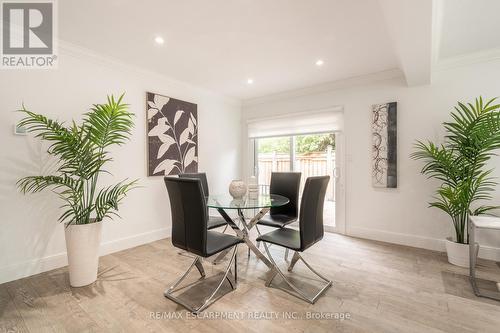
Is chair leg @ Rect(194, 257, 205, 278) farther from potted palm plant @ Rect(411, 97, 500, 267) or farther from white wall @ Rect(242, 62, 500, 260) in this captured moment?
potted palm plant @ Rect(411, 97, 500, 267)

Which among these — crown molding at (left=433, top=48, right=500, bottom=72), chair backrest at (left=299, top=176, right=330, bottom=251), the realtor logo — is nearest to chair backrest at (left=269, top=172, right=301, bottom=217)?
chair backrest at (left=299, top=176, right=330, bottom=251)

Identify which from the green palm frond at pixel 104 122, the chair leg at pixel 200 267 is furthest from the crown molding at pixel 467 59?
the green palm frond at pixel 104 122

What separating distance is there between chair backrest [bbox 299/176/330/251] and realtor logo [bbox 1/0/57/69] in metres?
2.70

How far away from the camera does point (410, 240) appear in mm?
3205

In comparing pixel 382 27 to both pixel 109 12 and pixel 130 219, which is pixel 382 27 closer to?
pixel 109 12

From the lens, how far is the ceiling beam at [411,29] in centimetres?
159

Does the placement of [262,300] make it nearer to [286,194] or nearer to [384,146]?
[286,194]

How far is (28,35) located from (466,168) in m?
4.88

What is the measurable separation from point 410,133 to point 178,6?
324 cm

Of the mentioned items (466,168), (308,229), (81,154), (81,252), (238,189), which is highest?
(81,154)

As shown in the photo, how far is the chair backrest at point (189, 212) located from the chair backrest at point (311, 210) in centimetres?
80

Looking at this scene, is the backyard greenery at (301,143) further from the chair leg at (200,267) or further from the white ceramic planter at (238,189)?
the chair leg at (200,267)

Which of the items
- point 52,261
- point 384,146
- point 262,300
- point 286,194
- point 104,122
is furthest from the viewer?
point 384,146

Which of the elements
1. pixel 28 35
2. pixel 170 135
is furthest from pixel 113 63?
pixel 170 135
